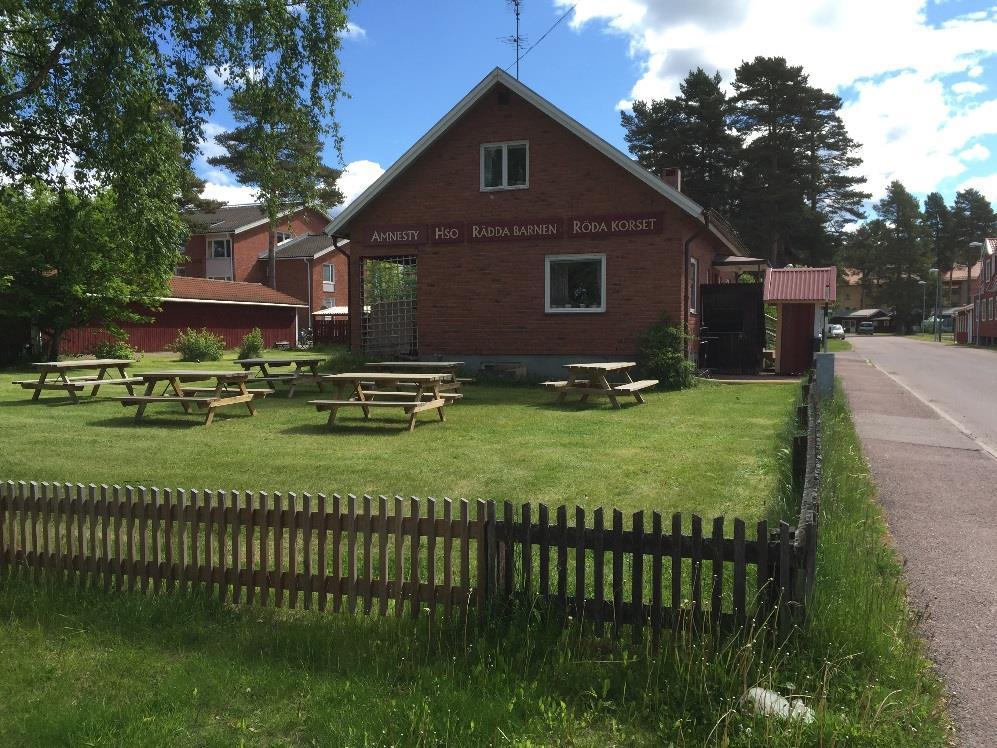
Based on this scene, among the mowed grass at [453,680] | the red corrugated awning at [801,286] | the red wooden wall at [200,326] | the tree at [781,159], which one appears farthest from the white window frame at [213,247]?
the mowed grass at [453,680]

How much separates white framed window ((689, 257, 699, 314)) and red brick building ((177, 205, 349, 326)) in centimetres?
3617

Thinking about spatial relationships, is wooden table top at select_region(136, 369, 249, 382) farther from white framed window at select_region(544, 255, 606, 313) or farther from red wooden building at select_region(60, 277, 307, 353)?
red wooden building at select_region(60, 277, 307, 353)

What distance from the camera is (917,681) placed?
3684 mm

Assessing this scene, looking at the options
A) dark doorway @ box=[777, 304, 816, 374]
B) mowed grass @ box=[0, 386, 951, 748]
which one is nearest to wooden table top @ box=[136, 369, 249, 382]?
mowed grass @ box=[0, 386, 951, 748]

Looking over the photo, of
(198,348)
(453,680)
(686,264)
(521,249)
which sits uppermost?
(521,249)

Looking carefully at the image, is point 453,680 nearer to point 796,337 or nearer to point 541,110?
point 541,110

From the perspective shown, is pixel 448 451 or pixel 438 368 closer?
pixel 448 451

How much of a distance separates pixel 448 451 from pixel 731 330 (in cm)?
1499

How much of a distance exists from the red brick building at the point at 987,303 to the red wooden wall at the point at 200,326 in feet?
154

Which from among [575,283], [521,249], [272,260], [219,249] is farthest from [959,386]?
[219,249]

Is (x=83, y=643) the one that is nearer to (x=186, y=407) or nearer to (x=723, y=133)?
(x=186, y=407)

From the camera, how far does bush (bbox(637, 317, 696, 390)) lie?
59.9 ft

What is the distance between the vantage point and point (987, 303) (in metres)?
57.7

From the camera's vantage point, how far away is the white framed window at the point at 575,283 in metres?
19.4
